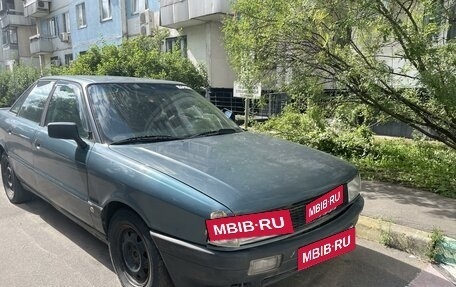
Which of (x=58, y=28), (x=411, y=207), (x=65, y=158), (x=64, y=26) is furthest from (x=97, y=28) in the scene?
(x=411, y=207)

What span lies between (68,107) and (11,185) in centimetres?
198

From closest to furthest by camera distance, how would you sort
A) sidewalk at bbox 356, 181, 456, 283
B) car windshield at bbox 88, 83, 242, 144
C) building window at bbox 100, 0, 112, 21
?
1. car windshield at bbox 88, 83, 242, 144
2. sidewalk at bbox 356, 181, 456, 283
3. building window at bbox 100, 0, 112, 21

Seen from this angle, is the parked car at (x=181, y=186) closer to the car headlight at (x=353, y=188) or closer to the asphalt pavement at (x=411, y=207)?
the car headlight at (x=353, y=188)

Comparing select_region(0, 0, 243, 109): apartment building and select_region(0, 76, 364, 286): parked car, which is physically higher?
select_region(0, 0, 243, 109): apartment building

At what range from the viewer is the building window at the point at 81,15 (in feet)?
74.4

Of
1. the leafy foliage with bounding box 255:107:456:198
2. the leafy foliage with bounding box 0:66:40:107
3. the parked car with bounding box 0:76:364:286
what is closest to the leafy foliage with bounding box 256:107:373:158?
the leafy foliage with bounding box 255:107:456:198

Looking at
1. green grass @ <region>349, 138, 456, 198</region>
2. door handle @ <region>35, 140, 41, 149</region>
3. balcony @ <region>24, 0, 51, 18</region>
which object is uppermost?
balcony @ <region>24, 0, 51, 18</region>

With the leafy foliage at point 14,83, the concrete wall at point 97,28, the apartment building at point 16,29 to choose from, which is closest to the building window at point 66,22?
the concrete wall at point 97,28

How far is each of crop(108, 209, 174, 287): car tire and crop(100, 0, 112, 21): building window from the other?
18887mm

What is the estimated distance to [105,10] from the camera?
20219 millimetres

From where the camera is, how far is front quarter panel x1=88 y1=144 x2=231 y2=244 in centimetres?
231

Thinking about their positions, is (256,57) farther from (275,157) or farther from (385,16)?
(275,157)

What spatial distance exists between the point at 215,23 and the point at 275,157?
12.4 m
